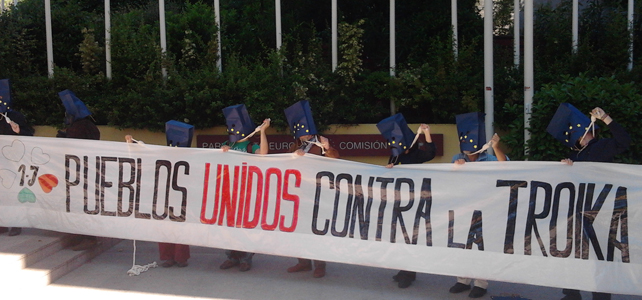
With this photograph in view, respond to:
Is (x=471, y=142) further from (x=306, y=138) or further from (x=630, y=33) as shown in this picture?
(x=630, y=33)

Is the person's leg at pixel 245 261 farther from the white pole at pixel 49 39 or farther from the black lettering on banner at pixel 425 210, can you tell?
the white pole at pixel 49 39

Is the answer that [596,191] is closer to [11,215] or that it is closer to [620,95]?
[620,95]

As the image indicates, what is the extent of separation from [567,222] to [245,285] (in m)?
3.13

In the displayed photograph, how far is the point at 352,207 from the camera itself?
6016 mm

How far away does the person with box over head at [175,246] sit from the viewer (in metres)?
6.71

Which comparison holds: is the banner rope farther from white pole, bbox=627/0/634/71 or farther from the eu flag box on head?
white pole, bbox=627/0/634/71

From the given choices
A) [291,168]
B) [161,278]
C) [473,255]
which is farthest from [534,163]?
[161,278]

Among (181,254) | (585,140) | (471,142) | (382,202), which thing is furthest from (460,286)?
(181,254)

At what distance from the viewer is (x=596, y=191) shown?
5391mm

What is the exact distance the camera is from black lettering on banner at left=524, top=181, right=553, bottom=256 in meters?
5.49

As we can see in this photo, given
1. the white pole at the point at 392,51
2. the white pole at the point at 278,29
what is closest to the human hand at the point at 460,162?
the white pole at the point at 392,51

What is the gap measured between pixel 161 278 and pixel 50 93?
16.6 ft

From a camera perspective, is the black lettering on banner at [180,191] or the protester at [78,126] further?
the protester at [78,126]

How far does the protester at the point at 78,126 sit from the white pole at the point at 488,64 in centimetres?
550
